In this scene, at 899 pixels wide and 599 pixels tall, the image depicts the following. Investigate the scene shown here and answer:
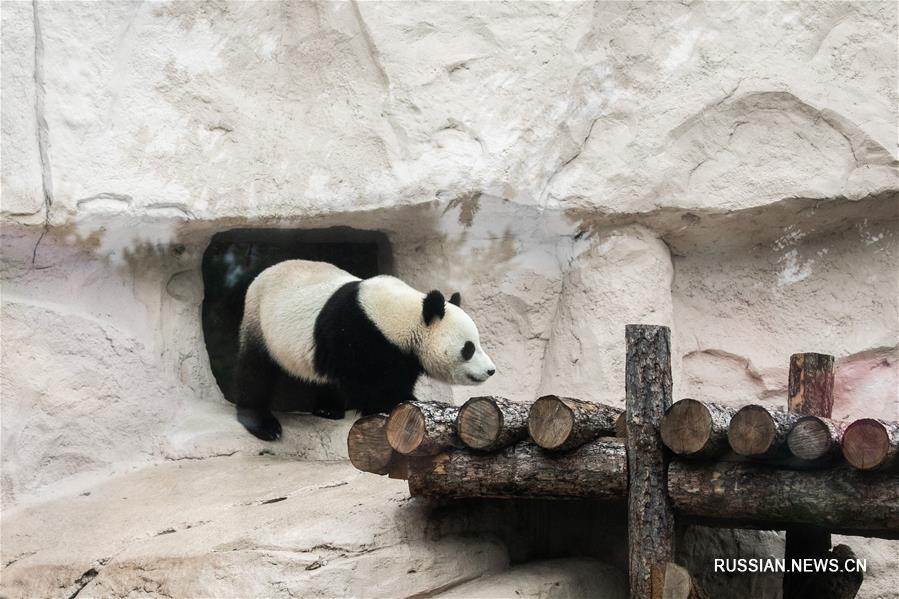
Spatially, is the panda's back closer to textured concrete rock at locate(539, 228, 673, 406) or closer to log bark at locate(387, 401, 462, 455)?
textured concrete rock at locate(539, 228, 673, 406)

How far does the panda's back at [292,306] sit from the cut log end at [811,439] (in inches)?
116

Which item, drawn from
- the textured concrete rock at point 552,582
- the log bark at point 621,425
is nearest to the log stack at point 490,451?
the textured concrete rock at point 552,582

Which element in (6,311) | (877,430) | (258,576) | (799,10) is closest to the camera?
(877,430)

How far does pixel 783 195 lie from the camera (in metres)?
5.97

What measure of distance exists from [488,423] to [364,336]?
5.71ft

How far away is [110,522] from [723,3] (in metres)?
4.39

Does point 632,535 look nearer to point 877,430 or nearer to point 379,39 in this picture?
point 877,430

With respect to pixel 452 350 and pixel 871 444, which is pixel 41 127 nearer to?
pixel 452 350

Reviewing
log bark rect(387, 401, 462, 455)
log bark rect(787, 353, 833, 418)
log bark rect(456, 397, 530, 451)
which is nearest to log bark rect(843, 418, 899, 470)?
log bark rect(456, 397, 530, 451)

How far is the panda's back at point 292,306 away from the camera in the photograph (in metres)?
6.09

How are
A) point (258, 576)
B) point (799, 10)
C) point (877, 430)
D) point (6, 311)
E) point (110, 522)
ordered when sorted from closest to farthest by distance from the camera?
point (877, 430), point (258, 576), point (110, 522), point (6, 311), point (799, 10)

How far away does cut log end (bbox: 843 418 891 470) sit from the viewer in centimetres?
369

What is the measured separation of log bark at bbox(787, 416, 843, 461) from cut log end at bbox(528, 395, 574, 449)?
835mm

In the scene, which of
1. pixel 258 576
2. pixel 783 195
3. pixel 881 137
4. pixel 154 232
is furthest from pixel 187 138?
pixel 881 137
